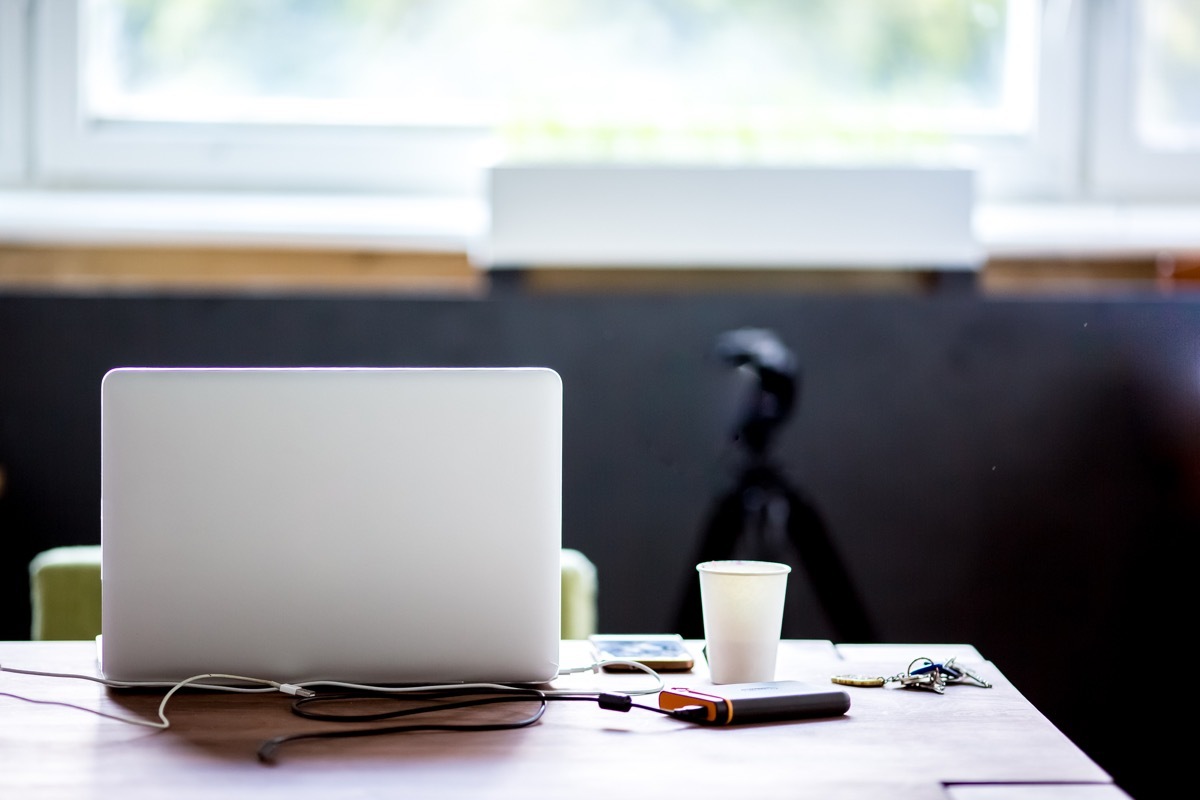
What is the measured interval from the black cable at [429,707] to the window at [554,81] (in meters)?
1.65

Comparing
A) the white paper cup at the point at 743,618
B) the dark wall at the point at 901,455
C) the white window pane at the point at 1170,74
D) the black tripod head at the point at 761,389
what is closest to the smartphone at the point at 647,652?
the white paper cup at the point at 743,618

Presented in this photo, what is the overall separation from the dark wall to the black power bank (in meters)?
1.23

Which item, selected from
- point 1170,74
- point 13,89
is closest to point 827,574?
point 1170,74

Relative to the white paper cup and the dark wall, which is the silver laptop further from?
the dark wall

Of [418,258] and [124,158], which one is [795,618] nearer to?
[418,258]

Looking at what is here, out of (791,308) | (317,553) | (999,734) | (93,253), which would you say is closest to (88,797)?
(317,553)

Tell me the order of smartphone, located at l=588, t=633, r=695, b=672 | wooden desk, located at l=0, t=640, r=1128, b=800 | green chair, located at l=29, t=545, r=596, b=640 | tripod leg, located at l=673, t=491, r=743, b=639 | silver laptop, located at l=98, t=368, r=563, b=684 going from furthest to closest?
tripod leg, located at l=673, t=491, r=743, b=639 → green chair, located at l=29, t=545, r=596, b=640 → smartphone, located at l=588, t=633, r=695, b=672 → silver laptop, located at l=98, t=368, r=563, b=684 → wooden desk, located at l=0, t=640, r=1128, b=800

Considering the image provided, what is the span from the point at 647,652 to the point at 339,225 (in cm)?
144

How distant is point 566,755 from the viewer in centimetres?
85

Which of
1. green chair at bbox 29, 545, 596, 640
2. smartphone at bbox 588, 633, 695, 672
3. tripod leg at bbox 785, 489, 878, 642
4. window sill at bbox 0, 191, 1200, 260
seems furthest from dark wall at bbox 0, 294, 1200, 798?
smartphone at bbox 588, 633, 695, 672

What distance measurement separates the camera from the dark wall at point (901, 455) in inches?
85.6

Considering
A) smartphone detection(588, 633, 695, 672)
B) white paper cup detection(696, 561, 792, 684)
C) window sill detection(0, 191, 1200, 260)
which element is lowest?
smartphone detection(588, 633, 695, 672)

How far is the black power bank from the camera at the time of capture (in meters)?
0.92

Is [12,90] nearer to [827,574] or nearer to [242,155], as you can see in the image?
[242,155]
